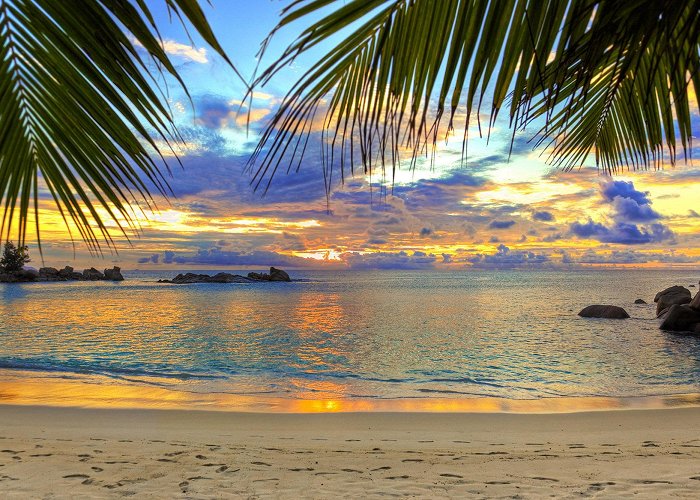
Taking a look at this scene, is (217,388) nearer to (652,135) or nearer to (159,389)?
(159,389)

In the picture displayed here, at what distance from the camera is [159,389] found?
13609mm

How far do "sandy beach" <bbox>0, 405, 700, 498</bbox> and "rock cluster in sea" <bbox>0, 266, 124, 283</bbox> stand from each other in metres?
107

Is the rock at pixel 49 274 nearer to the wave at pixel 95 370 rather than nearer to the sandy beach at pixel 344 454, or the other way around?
the wave at pixel 95 370

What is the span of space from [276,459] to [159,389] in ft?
26.3

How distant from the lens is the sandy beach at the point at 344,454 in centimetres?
552

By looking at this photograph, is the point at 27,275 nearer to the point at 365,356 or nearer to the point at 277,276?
the point at 277,276

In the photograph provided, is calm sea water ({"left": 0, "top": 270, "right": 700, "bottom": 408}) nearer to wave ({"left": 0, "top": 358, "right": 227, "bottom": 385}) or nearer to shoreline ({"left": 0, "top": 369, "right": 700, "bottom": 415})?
wave ({"left": 0, "top": 358, "right": 227, "bottom": 385})

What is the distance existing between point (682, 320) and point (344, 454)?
79.7 feet

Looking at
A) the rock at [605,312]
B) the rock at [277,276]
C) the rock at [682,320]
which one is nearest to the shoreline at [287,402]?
the rock at [682,320]

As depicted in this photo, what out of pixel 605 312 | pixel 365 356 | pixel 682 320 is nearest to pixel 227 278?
pixel 605 312

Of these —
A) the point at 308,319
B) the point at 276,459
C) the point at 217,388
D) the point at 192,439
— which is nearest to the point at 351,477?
the point at 276,459


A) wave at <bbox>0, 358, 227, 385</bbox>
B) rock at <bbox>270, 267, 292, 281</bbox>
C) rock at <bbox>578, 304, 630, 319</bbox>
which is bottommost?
wave at <bbox>0, 358, 227, 385</bbox>

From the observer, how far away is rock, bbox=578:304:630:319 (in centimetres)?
3316

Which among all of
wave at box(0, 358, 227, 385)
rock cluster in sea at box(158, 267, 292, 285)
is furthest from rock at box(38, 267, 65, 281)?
wave at box(0, 358, 227, 385)
